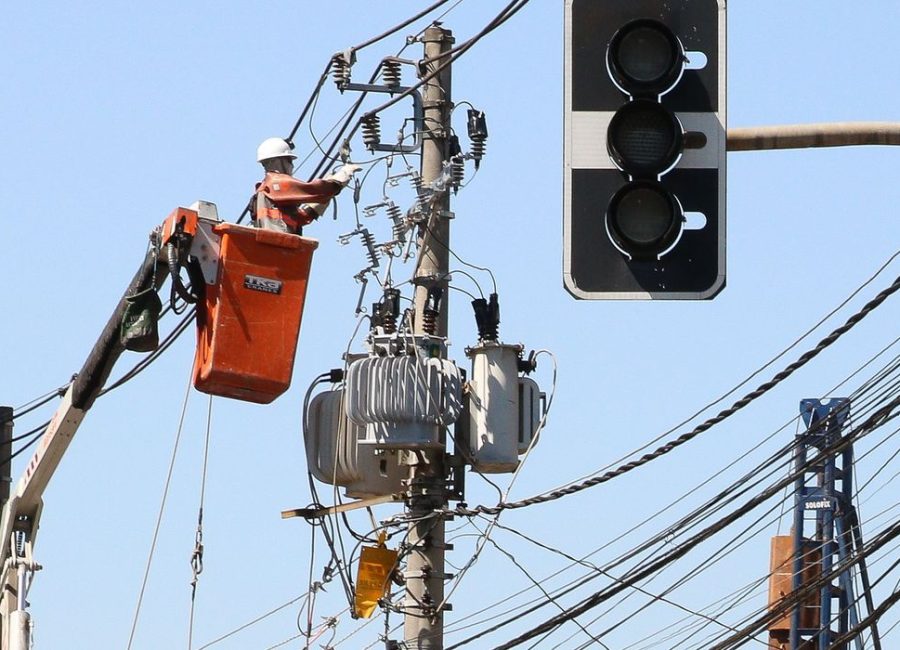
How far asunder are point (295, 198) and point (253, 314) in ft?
3.16

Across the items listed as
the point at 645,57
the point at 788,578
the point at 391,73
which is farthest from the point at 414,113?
the point at 788,578

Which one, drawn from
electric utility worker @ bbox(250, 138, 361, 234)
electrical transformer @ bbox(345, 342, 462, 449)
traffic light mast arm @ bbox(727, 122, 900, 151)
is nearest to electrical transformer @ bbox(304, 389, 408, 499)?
electrical transformer @ bbox(345, 342, 462, 449)

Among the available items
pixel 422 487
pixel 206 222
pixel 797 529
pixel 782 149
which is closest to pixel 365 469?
pixel 422 487

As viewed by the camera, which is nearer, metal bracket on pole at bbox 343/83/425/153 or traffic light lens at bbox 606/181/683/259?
traffic light lens at bbox 606/181/683/259

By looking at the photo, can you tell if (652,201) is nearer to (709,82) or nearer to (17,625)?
(709,82)

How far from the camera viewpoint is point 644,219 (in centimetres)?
784

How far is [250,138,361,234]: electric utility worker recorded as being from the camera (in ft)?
42.4

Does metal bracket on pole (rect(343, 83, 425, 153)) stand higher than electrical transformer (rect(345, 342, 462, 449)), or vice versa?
metal bracket on pole (rect(343, 83, 425, 153))

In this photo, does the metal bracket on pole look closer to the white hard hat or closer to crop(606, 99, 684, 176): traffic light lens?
the white hard hat

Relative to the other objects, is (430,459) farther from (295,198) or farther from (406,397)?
(295,198)

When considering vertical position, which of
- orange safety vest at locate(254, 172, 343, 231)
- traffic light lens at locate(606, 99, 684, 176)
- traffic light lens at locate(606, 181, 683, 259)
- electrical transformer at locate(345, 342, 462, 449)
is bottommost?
traffic light lens at locate(606, 181, 683, 259)

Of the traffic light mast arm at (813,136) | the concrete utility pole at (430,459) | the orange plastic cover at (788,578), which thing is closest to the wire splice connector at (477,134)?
the concrete utility pole at (430,459)

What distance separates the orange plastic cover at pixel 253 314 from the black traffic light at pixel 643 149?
4725 mm

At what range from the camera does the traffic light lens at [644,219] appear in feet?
25.4
